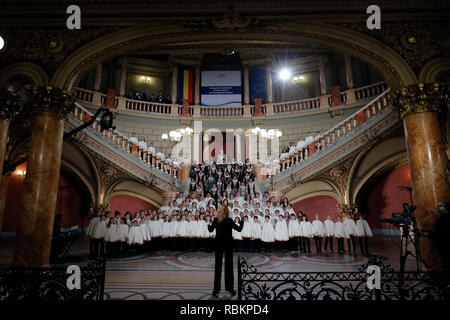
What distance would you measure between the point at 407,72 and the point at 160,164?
9788 millimetres

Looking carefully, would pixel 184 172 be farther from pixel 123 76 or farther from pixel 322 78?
pixel 322 78

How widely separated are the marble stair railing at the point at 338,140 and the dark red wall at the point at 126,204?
22.0 feet

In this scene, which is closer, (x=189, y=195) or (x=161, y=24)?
(x=161, y=24)

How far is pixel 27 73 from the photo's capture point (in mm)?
5793

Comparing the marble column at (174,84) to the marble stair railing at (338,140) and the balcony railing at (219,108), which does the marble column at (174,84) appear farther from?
the marble stair railing at (338,140)

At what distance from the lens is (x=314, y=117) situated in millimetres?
15539

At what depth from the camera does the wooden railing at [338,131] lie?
363 inches

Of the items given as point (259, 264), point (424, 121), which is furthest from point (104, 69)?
point (424, 121)

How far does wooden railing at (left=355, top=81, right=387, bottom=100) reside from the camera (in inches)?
524

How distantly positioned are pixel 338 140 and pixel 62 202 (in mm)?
12002

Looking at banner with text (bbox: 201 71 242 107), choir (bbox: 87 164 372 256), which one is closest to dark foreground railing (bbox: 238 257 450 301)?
choir (bbox: 87 164 372 256)

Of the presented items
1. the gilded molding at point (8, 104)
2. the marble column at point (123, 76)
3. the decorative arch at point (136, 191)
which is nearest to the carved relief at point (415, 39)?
the gilded molding at point (8, 104)

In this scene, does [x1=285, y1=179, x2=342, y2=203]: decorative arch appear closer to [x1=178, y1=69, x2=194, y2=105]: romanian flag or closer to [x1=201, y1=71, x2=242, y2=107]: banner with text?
[x1=201, y1=71, x2=242, y2=107]: banner with text

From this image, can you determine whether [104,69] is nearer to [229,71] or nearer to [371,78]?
[229,71]
